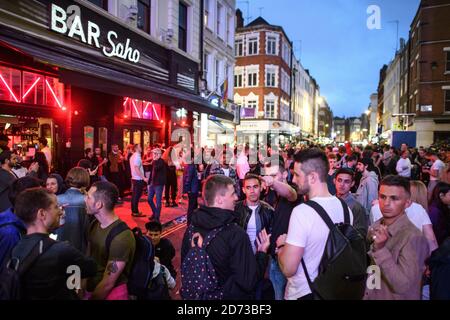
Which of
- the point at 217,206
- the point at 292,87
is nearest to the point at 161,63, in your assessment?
the point at 217,206

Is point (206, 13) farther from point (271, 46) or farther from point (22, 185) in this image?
point (271, 46)

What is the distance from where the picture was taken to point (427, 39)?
3012cm

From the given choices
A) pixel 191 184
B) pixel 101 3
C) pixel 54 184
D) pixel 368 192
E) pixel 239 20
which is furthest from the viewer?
pixel 239 20

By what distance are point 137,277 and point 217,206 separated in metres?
0.90

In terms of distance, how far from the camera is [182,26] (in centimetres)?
1706

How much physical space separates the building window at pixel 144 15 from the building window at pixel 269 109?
2666 centimetres

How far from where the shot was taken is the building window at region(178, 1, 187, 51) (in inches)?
663

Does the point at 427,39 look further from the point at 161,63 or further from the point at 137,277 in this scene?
the point at 137,277

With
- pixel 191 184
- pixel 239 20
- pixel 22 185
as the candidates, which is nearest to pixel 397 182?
pixel 22 185

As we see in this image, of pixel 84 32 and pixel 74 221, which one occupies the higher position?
pixel 84 32

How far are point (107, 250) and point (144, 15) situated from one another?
13.0 meters

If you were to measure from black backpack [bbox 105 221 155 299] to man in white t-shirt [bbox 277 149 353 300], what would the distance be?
3.69ft

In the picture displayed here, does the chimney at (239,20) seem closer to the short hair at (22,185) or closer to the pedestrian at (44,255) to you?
the short hair at (22,185)

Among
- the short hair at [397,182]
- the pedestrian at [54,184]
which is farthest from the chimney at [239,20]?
the short hair at [397,182]
